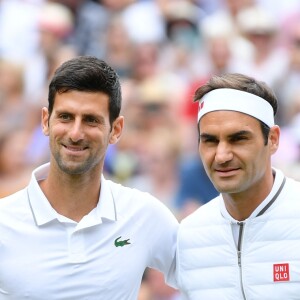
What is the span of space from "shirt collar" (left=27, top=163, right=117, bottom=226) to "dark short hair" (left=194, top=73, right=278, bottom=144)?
0.65m

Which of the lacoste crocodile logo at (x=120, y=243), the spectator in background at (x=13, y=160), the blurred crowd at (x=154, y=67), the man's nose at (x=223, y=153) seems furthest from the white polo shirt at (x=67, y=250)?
the spectator in background at (x=13, y=160)

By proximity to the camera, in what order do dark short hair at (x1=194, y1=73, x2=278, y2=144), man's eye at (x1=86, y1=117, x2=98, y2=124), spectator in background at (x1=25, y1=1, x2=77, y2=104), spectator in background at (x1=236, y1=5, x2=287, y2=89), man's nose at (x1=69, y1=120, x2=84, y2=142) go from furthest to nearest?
spectator in background at (x1=25, y1=1, x2=77, y2=104), spectator in background at (x1=236, y1=5, x2=287, y2=89), dark short hair at (x1=194, y1=73, x2=278, y2=144), man's eye at (x1=86, y1=117, x2=98, y2=124), man's nose at (x1=69, y1=120, x2=84, y2=142)

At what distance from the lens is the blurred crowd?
27.2ft

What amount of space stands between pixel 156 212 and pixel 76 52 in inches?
199

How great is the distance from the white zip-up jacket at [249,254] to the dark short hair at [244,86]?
13.2 inches

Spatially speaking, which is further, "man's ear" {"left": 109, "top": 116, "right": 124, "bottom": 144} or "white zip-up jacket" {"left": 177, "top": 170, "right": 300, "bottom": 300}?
"man's ear" {"left": 109, "top": 116, "right": 124, "bottom": 144}

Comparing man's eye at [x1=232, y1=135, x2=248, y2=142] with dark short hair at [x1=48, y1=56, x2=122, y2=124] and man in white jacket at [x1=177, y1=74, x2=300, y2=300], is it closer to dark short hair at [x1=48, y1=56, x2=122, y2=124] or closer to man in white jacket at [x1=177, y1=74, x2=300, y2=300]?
man in white jacket at [x1=177, y1=74, x2=300, y2=300]

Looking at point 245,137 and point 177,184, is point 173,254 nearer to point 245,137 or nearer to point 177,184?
point 245,137

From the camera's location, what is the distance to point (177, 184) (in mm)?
8148

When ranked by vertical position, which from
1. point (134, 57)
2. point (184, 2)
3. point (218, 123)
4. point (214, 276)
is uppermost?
point (184, 2)

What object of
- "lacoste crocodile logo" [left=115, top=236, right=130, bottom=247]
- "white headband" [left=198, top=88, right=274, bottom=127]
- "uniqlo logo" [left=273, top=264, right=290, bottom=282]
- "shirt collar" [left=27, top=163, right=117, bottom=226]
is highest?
"white headband" [left=198, top=88, right=274, bottom=127]

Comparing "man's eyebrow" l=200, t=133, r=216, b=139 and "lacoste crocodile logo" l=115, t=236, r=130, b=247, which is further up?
"man's eyebrow" l=200, t=133, r=216, b=139

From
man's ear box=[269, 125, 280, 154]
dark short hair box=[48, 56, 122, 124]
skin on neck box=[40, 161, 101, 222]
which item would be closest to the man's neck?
skin on neck box=[40, 161, 101, 222]

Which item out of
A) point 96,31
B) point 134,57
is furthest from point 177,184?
point 96,31
